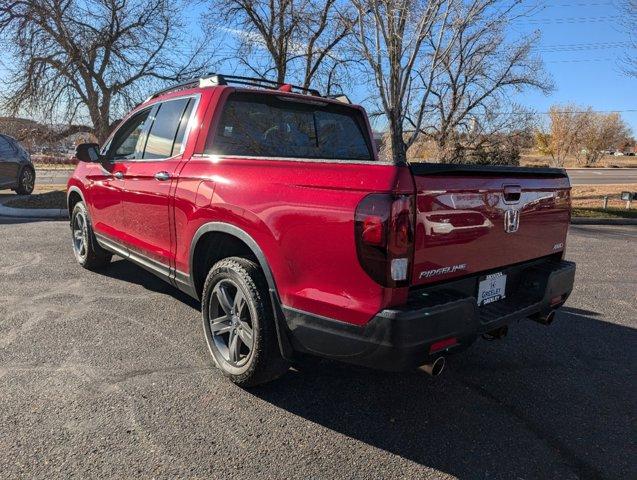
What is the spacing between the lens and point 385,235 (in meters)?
2.24

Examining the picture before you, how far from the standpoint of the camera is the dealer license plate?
2836 mm

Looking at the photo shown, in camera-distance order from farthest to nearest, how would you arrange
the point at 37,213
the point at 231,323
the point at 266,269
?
the point at 37,213, the point at 231,323, the point at 266,269

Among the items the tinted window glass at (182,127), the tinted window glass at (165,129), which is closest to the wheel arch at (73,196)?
the tinted window glass at (165,129)

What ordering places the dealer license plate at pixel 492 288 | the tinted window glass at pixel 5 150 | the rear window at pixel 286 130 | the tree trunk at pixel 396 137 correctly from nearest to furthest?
1. the dealer license plate at pixel 492 288
2. the rear window at pixel 286 130
3. the tree trunk at pixel 396 137
4. the tinted window glass at pixel 5 150

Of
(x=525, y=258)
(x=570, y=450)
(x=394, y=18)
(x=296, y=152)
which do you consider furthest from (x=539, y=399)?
(x=394, y=18)

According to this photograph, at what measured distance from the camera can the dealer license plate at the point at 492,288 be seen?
2836 mm

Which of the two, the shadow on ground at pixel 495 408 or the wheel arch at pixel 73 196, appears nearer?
the shadow on ground at pixel 495 408

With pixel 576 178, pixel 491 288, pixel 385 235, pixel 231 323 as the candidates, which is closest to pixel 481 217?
pixel 491 288

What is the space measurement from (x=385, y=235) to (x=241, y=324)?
4.22 ft

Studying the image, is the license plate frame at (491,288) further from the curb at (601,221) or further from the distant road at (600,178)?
the distant road at (600,178)

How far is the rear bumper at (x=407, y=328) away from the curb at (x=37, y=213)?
353 inches

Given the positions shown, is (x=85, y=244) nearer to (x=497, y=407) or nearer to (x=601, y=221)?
(x=497, y=407)

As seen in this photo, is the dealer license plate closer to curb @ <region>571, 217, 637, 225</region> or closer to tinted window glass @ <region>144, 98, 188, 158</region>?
tinted window glass @ <region>144, 98, 188, 158</region>

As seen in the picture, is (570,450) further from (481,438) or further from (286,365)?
(286,365)
